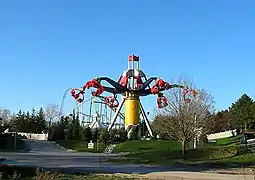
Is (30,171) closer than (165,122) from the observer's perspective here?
Yes

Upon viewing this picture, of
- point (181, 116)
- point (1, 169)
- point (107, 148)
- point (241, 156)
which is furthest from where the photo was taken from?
Answer: point (107, 148)

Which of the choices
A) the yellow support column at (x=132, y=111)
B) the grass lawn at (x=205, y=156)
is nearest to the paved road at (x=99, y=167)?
the grass lawn at (x=205, y=156)

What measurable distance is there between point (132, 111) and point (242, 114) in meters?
24.5

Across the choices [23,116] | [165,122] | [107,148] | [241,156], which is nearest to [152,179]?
[241,156]

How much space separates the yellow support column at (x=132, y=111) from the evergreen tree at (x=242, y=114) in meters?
22.6

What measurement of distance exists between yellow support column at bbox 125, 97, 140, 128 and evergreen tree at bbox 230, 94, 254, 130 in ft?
74.3

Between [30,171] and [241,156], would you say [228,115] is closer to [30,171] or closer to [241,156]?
[241,156]

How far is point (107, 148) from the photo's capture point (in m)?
65.9

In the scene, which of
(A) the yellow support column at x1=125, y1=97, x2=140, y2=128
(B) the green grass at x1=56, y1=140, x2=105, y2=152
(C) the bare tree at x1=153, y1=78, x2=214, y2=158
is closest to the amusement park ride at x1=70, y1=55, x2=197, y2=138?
(A) the yellow support column at x1=125, y1=97, x2=140, y2=128

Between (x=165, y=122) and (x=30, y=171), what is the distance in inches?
1014

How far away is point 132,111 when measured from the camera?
308 ft

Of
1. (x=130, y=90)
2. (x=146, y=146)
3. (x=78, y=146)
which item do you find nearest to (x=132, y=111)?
(x=130, y=90)

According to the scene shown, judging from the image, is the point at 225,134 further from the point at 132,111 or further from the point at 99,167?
the point at 99,167

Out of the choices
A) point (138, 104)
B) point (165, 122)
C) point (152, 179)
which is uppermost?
point (138, 104)
